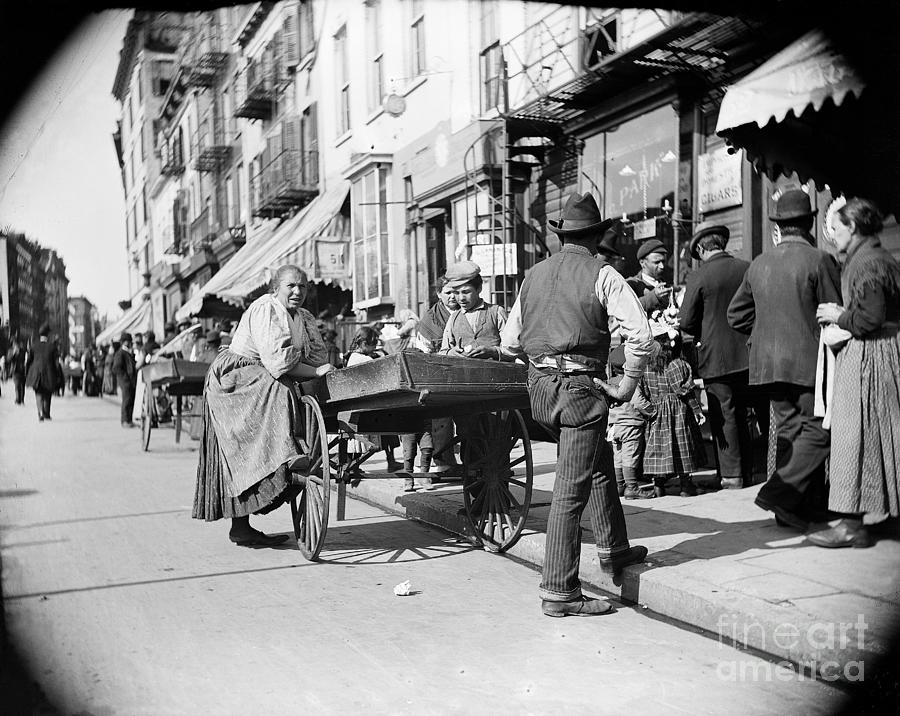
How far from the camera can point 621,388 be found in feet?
15.3

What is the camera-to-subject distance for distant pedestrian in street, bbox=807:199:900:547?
16.3 ft

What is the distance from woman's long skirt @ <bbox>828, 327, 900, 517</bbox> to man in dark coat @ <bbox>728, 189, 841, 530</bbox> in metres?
0.49

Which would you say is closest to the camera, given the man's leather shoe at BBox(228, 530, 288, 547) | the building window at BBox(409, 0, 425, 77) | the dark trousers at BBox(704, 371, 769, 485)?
the man's leather shoe at BBox(228, 530, 288, 547)

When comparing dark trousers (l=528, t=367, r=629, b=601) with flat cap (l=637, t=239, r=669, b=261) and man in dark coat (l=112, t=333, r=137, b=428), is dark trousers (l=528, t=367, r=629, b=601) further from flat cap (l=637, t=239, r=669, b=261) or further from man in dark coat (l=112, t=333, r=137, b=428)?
man in dark coat (l=112, t=333, r=137, b=428)

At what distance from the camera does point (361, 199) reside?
19.4 metres

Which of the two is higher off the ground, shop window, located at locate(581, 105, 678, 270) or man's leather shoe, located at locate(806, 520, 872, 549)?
shop window, located at locate(581, 105, 678, 270)

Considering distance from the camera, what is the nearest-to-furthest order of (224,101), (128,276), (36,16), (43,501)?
(36,16), (128,276), (43,501), (224,101)

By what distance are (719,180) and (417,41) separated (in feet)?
26.7

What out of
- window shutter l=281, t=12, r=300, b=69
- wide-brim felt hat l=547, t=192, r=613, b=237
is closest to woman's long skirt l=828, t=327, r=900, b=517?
wide-brim felt hat l=547, t=192, r=613, b=237

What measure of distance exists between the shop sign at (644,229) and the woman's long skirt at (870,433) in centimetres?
634

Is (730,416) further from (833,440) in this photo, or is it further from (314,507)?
(314,507)

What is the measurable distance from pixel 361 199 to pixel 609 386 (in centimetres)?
1533

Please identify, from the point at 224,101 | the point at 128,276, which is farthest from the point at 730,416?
the point at 224,101

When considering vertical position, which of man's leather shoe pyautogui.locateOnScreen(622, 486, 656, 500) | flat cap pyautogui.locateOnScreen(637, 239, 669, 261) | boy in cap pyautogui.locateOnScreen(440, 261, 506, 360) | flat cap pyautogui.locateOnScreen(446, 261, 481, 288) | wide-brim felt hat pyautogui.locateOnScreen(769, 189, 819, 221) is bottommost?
man's leather shoe pyautogui.locateOnScreen(622, 486, 656, 500)
